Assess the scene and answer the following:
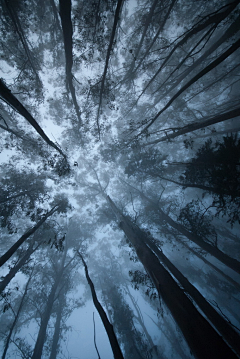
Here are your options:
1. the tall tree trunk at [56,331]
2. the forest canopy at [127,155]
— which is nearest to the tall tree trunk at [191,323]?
the forest canopy at [127,155]

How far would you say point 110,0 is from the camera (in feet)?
17.1

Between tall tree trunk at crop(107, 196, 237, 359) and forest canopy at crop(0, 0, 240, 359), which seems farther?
forest canopy at crop(0, 0, 240, 359)

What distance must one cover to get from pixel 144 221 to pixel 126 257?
19643 millimetres

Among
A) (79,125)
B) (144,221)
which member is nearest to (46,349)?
(144,221)

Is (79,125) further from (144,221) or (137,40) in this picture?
(144,221)

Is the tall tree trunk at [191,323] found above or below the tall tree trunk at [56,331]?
below

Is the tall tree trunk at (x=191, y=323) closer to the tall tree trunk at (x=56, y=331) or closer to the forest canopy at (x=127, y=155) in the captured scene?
the forest canopy at (x=127, y=155)

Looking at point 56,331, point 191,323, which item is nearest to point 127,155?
point 191,323

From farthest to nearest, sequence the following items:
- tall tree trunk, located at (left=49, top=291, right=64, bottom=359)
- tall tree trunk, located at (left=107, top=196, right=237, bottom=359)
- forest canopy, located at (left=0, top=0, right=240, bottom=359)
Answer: tall tree trunk, located at (left=49, top=291, right=64, bottom=359)
forest canopy, located at (left=0, top=0, right=240, bottom=359)
tall tree trunk, located at (left=107, top=196, right=237, bottom=359)

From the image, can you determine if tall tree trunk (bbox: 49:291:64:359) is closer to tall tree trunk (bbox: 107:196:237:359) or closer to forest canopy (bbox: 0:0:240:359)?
forest canopy (bbox: 0:0:240:359)

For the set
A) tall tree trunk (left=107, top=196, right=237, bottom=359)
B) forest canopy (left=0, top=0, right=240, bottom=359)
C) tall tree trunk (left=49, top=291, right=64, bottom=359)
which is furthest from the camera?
tall tree trunk (left=49, top=291, right=64, bottom=359)

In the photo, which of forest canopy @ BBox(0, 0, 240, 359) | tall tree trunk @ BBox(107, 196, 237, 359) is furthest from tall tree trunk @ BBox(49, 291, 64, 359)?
tall tree trunk @ BBox(107, 196, 237, 359)

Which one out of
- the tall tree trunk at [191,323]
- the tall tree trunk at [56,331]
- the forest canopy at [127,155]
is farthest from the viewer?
the tall tree trunk at [56,331]

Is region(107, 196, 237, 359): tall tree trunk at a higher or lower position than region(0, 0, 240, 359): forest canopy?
lower
